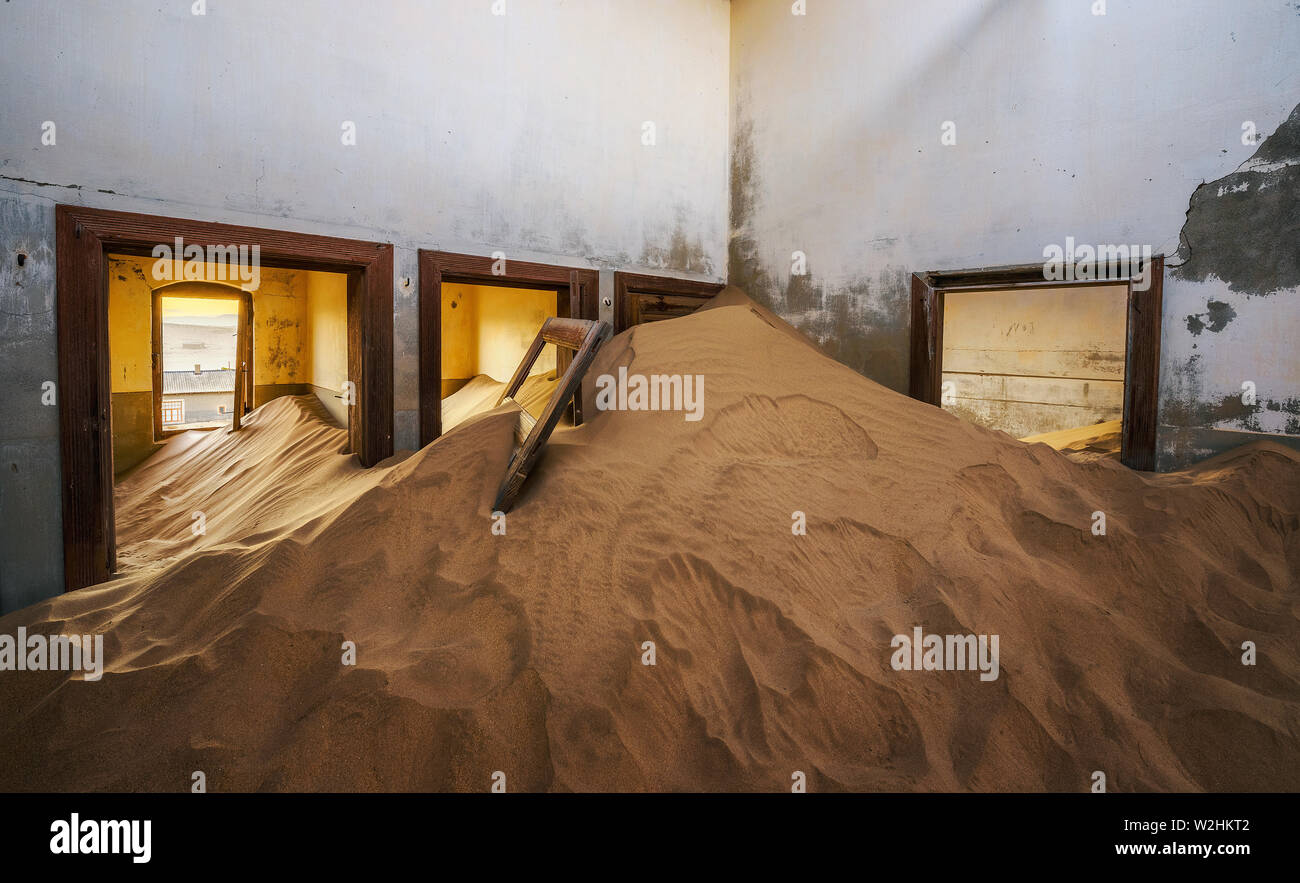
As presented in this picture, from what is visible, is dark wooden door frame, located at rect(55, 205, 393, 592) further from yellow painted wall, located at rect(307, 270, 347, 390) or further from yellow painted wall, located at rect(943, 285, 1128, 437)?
yellow painted wall, located at rect(943, 285, 1128, 437)

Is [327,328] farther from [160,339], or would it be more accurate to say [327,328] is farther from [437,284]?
[437,284]

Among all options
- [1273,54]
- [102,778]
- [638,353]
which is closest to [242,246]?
[638,353]

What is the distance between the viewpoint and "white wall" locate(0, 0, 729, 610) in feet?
12.5

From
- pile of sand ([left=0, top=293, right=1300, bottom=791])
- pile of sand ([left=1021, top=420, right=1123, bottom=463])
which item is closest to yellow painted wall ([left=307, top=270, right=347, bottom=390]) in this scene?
pile of sand ([left=0, top=293, right=1300, bottom=791])

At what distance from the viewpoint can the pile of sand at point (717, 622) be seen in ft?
7.69

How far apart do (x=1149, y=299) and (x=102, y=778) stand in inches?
239

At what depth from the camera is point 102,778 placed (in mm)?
2354

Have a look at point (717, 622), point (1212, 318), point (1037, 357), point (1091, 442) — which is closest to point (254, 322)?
point (717, 622)

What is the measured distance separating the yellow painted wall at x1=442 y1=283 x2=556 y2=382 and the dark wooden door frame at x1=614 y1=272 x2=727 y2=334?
1.59 metres

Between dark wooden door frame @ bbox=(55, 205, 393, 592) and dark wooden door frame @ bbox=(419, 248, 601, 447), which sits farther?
dark wooden door frame @ bbox=(419, 248, 601, 447)

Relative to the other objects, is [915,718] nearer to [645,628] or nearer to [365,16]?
[645,628]

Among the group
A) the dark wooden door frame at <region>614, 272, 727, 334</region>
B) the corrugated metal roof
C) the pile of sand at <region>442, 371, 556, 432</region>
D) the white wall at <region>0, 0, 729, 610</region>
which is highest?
the white wall at <region>0, 0, 729, 610</region>

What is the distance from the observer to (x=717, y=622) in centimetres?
272

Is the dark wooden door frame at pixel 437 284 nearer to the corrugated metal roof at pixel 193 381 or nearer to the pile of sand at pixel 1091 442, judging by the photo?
the pile of sand at pixel 1091 442
